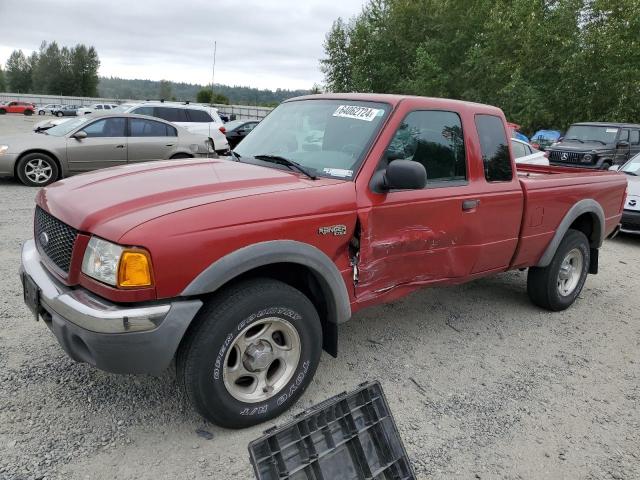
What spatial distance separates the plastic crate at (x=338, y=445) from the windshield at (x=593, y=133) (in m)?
15.1

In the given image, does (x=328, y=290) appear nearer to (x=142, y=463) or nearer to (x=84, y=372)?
(x=142, y=463)

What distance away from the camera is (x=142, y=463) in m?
2.56

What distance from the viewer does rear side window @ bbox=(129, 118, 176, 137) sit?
10320 mm

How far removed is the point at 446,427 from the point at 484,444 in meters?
0.23

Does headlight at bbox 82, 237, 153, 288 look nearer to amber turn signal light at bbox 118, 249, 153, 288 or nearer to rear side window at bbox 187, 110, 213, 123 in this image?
amber turn signal light at bbox 118, 249, 153, 288

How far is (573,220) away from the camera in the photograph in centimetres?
474

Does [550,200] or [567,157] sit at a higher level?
[567,157]

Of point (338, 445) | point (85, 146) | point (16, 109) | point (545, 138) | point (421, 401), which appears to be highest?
point (545, 138)

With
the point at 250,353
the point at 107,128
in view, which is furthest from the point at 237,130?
the point at 250,353

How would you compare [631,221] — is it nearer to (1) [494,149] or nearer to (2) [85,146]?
(1) [494,149]

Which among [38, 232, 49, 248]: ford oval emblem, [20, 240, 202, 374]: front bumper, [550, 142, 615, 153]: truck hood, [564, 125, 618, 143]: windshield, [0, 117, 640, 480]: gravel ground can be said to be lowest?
[0, 117, 640, 480]: gravel ground

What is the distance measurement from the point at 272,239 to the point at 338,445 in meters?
1.08

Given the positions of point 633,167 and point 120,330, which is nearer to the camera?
point 120,330

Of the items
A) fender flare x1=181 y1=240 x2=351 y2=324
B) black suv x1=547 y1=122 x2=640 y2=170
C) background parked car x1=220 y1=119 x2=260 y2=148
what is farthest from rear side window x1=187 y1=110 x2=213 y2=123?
fender flare x1=181 y1=240 x2=351 y2=324
